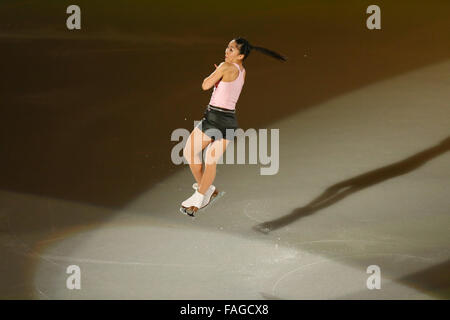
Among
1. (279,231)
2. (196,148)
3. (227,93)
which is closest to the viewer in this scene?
(227,93)

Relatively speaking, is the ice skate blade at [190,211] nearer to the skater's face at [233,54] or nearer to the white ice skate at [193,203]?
the white ice skate at [193,203]

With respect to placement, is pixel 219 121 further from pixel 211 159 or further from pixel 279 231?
pixel 279 231

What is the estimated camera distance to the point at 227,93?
5.04m

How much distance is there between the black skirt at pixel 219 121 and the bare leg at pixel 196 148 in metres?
0.05

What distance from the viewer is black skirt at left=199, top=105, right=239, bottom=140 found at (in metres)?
5.08

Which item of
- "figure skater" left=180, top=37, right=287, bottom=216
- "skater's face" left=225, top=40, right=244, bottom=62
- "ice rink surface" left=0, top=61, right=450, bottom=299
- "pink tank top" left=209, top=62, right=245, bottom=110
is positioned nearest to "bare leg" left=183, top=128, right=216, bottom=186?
"figure skater" left=180, top=37, right=287, bottom=216

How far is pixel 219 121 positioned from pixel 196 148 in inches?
11.1

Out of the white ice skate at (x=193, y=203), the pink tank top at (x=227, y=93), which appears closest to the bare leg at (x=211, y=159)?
the white ice skate at (x=193, y=203)

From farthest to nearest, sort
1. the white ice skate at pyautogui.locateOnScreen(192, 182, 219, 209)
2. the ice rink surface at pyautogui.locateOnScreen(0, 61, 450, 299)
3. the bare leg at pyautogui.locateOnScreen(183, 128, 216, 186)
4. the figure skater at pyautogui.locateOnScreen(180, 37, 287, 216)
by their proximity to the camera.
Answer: the white ice skate at pyautogui.locateOnScreen(192, 182, 219, 209), the bare leg at pyautogui.locateOnScreen(183, 128, 216, 186), the figure skater at pyautogui.locateOnScreen(180, 37, 287, 216), the ice rink surface at pyautogui.locateOnScreen(0, 61, 450, 299)

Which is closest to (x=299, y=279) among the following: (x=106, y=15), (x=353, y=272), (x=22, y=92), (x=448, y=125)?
(x=353, y=272)

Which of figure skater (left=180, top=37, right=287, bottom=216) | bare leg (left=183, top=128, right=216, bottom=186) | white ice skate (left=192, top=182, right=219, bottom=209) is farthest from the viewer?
A: white ice skate (left=192, top=182, right=219, bottom=209)

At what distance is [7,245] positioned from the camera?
5305 millimetres

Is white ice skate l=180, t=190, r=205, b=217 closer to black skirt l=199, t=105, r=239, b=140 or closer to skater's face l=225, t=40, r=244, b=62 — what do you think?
black skirt l=199, t=105, r=239, b=140

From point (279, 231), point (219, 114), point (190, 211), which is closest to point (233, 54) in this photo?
point (219, 114)
